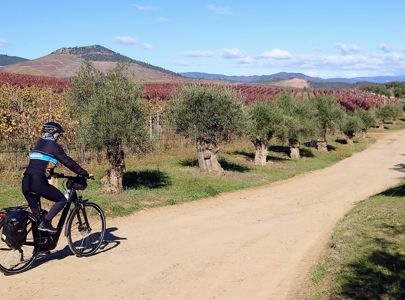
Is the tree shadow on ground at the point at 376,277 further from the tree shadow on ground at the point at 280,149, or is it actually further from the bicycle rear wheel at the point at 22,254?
the tree shadow on ground at the point at 280,149

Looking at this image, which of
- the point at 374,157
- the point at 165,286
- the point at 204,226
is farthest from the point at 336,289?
A: the point at 374,157

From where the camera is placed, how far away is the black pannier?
7764 mm

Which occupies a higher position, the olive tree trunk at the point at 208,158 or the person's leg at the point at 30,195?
the person's leg at the point at 30,195

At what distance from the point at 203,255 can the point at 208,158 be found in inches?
460

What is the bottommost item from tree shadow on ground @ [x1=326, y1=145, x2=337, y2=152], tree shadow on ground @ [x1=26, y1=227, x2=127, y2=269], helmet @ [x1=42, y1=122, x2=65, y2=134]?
tree shadow on ground @ [x1=326, y1=145, x2=337, y2=152]

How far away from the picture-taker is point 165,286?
7.74 metres

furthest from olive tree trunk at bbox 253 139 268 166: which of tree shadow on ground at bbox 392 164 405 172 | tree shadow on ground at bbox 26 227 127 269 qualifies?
tree shadow on ground at bbox 26 227 127 269

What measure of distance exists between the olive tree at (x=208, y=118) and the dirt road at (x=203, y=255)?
13.7 feet

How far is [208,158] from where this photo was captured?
2108cm

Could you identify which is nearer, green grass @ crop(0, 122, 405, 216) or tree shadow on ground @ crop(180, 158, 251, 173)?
green grass @ crop(0, 122, 405, 216)

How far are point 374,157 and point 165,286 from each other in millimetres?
29519

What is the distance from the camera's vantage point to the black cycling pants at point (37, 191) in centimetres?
821

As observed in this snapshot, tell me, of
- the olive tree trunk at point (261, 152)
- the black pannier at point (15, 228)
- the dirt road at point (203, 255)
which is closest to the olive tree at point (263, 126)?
the olive tree trunk at point (261, 152)

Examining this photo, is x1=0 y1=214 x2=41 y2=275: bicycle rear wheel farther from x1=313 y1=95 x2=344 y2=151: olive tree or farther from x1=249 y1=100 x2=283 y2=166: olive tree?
x1=313 y1=95 x2=344 y2=151: olive tree
